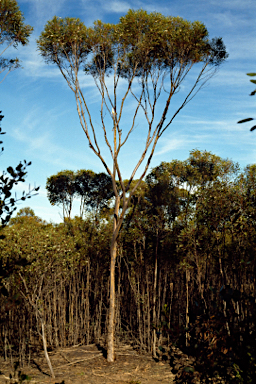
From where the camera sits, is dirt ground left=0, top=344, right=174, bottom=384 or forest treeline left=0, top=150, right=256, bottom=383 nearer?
dirt ground left=0, top=344, right=174, bottom=384

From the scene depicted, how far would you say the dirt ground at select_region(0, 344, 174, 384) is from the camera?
327 inches

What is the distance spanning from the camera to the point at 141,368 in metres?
9.23

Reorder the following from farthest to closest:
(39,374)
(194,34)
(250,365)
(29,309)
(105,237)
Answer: (105,237) < (194,34) < (29,309) < (39,374) < (250,365)

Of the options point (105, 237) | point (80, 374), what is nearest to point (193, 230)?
point (105, 237)

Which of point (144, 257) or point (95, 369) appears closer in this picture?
point (95, 369)

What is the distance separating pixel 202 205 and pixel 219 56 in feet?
18.4

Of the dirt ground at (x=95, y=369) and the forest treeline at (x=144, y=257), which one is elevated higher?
the forest treeline at (x=144, y=257)

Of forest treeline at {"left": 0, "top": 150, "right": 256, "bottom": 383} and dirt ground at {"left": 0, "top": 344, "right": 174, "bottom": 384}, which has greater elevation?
forest treeline at {"left": 0, "top": 150, "right": 256, "bottom": 383}

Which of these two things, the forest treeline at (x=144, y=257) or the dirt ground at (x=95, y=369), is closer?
the dirt ground at (x=95, y=369)

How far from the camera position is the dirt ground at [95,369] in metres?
8.31

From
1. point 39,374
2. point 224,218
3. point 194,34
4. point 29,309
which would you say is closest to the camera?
point 39,374

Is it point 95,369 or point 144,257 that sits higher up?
point 144,257

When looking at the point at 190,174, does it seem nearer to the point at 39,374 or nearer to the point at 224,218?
the point at 224,218

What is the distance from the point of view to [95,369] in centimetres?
916
